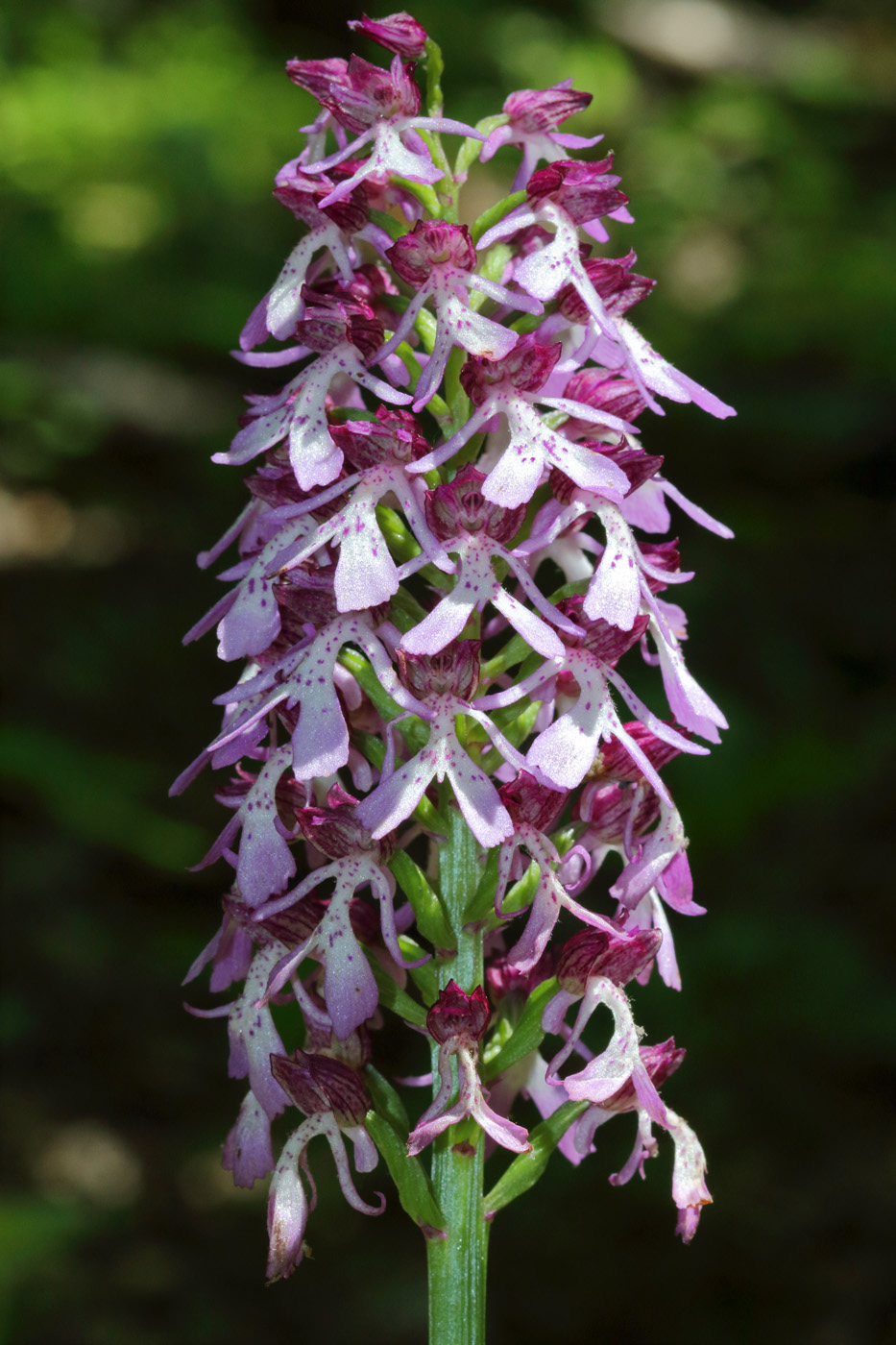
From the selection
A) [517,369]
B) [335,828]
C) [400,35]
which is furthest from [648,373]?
[335,828]

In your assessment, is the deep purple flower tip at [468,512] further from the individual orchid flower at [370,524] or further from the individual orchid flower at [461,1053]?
the individual orchid flower at [461,1053]

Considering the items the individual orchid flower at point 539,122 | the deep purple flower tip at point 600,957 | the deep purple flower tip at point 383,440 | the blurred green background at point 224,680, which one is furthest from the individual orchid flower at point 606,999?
the blurred green background at point 224,680

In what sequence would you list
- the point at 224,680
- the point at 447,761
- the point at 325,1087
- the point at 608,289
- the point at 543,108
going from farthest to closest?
1. the point at 224,680
2. the point at 543,108
3. the point at 608,289
4. the point at 325,1087
5. the point at 447,761

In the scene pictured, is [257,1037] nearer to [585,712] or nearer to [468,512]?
[585,712]

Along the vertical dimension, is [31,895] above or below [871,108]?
below

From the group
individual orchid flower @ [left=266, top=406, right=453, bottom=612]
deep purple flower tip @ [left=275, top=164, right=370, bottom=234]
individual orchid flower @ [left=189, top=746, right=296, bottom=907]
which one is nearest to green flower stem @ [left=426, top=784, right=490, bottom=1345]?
individual orchid flower @ [left=189, top=746, right=296, bottom=907]

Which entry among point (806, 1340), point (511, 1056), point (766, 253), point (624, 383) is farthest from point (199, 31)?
point (806, 1340)

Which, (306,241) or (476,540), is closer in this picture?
(476,540)

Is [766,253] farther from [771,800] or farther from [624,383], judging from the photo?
[624,383]
